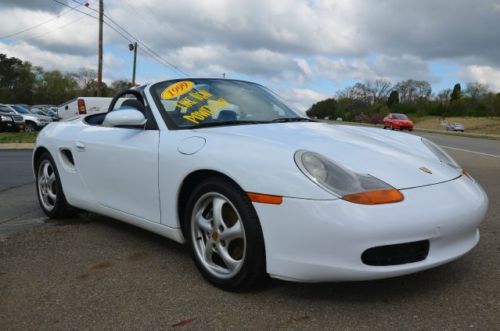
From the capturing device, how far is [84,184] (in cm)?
397

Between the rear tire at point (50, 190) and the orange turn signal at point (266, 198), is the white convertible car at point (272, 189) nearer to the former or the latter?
the orange turn signal at point (266, 198)

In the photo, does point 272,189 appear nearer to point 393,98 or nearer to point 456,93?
point 456,93

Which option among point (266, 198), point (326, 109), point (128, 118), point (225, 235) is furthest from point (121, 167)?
point (326, 109)

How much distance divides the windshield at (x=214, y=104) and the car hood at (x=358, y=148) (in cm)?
24

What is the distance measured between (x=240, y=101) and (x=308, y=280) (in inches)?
65.6

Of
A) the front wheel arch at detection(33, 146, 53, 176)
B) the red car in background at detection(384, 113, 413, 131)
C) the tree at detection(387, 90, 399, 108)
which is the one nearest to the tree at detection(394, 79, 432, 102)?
the tree at detection(387, 90, 399, 108)

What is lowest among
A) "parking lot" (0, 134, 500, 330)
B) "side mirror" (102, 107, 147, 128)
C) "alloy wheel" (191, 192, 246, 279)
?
"parking lot" (0, 134, 500, 330)

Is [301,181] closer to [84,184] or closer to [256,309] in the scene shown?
[256,309]

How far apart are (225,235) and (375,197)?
34.5 inches

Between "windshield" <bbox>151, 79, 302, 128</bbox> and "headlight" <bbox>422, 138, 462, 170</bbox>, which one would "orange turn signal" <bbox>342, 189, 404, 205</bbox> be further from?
"windshield" <bbox>151, 79, 302, 128</bbox>

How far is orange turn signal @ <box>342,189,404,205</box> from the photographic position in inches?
91.4

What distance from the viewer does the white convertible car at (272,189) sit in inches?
92.2

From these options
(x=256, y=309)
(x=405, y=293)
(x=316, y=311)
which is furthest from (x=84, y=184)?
(x=405, y=293)

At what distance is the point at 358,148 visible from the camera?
284 centimetres
